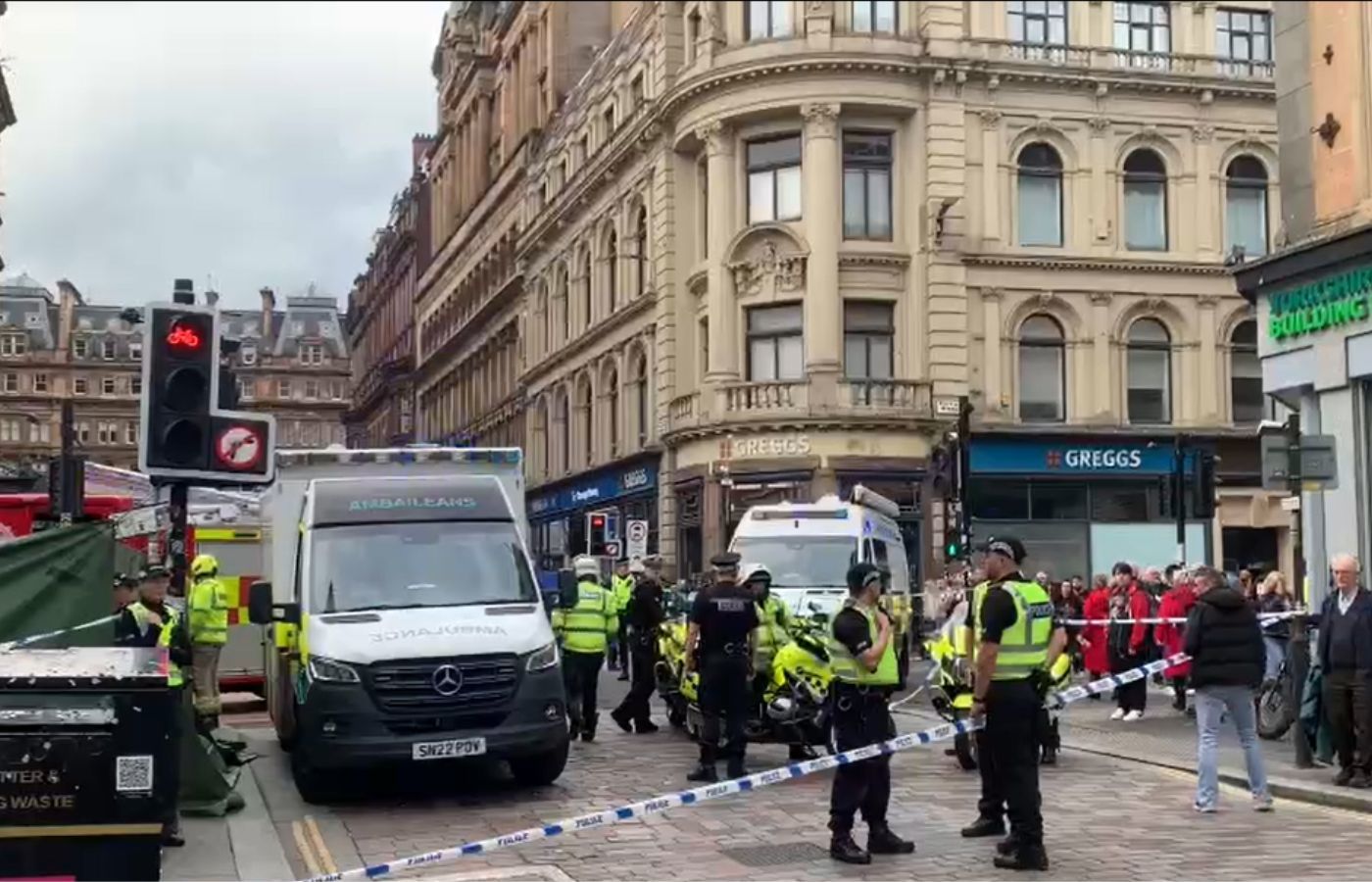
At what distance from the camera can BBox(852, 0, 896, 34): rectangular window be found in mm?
39781

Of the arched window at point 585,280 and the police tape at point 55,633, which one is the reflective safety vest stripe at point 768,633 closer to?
the police tape at point 55,633

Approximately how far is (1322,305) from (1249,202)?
2417 centimetres

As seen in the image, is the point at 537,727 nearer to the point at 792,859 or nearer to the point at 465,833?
the point at 465,833

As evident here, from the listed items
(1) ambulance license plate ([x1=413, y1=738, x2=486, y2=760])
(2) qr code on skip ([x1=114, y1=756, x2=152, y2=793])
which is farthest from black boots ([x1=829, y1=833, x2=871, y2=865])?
(2) qr code on skip ([x1=114, y1=756, x2=152, y2=793])

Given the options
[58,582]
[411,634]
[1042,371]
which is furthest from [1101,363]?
[58,582]

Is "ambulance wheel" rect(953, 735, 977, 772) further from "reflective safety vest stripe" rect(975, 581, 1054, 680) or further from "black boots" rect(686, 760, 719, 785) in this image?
"reflective safety vest stripe" rect(975, 581, 1054, 680)

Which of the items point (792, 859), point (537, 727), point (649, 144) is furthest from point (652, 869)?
point (649, 144)

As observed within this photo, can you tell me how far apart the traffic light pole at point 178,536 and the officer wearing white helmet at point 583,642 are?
4.57 metres

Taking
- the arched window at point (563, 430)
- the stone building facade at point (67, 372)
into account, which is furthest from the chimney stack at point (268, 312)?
the stone building facade at point (67, 372)

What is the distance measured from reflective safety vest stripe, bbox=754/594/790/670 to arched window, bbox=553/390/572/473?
39.5 m

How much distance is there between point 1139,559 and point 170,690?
35.4 meters

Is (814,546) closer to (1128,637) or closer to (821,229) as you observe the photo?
(1128,637)

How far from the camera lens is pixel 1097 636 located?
22609 mm

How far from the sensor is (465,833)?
11586 millimetres
